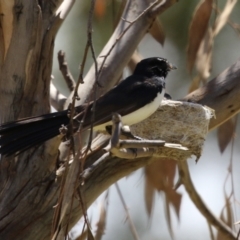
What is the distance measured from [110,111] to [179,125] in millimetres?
472

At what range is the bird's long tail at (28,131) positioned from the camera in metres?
2.90

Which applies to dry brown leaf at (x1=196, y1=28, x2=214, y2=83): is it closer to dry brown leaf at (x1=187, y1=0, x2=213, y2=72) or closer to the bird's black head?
dry brown leaf at (x1=187, y1=0, x2=213, y2=72)

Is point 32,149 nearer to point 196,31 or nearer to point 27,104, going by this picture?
point 27,104

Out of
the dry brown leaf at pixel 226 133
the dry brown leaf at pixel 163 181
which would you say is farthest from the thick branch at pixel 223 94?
the dry brown leaf at pixel 163 181

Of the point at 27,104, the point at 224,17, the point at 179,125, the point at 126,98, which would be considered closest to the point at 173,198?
the point at 179,125

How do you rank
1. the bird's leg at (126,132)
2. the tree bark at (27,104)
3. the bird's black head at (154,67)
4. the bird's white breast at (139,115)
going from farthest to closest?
the bird's black head at (154,67), the bird's white breast at (139,115), the tree bark at (27,104), the bird's leg at (126,132)

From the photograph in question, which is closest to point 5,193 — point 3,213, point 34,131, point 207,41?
point 3,213

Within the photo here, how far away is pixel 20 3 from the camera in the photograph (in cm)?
325

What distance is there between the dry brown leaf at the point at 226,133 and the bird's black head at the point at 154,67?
1.50ft

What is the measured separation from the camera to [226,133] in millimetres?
4059

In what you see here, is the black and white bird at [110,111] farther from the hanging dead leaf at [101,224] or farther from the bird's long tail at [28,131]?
the hanging dead leaf at [101,224]

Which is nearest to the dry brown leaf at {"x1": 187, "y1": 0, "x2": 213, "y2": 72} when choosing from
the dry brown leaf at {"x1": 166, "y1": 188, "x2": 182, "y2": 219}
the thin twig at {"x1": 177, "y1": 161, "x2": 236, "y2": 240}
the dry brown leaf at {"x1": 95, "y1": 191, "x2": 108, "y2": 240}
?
the thin twig at {"x1": 177, "y1": 161, "x2": 236, "y2": 240}

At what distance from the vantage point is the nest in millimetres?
3508

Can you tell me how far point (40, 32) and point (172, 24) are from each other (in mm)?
2730
